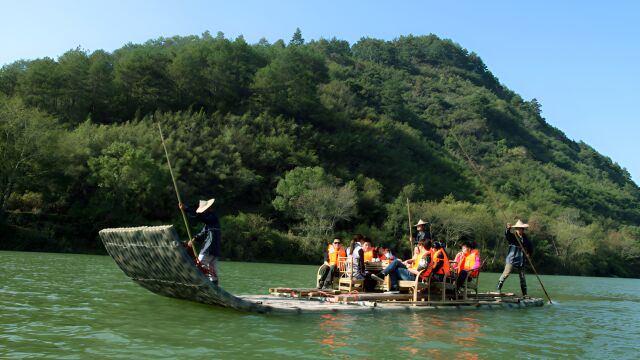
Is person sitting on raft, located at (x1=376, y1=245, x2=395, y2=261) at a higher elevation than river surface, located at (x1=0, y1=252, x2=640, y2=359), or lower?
higher

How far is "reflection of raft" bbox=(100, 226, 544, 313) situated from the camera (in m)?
11.2

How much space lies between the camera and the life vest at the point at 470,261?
54.8 ft

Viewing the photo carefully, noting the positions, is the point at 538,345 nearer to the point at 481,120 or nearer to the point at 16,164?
the point at 16,164

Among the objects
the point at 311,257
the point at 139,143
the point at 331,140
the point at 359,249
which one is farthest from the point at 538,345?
the point at 331,140

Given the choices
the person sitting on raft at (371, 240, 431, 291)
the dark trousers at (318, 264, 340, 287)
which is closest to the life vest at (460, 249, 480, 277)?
the person sitting on raft at (371, 240, 431, 291)

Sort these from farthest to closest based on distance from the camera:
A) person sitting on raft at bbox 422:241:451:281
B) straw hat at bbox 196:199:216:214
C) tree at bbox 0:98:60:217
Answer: tree at bbox 0:98:60:217
person sitting on raft at bbox 422:241:451:281
straw hat at bbox 196:199:216:214

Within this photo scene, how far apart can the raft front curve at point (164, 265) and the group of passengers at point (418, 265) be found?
5.07 metres

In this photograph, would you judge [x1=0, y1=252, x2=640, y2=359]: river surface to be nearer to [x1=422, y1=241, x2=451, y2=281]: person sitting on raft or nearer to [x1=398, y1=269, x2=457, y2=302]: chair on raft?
[x1=398, y1=269, x2=457, y2=302]: chair on raft

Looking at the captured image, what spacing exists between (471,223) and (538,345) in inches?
2372

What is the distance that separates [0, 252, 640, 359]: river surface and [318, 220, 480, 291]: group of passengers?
1264 millimetres

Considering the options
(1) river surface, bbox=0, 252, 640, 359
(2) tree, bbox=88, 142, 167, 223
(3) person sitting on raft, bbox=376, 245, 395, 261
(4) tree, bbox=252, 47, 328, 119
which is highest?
(4) tree, bbox=252, 47, 328, 119

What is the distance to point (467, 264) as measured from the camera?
1678 centimetres

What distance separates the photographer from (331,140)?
90125 mm

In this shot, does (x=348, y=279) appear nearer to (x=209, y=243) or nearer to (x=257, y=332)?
(x=209, y=243)
